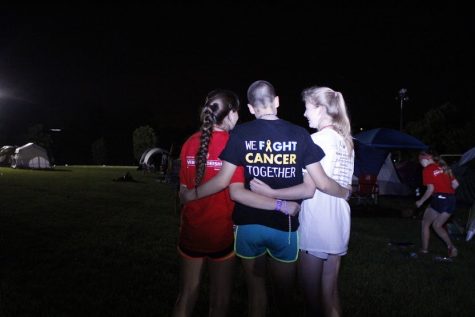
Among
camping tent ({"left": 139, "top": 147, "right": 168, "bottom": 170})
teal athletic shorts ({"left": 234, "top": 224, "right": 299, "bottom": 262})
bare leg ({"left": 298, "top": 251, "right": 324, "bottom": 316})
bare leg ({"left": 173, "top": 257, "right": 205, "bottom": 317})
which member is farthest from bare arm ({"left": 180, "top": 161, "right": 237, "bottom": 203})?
camping tent ({"left": 139, "top": 147, "right": 168, "bottom": 170})

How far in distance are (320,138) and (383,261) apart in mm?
5272

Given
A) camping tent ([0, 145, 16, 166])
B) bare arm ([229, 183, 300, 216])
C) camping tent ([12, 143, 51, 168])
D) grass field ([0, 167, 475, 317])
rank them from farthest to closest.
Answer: camping tent ([0, 145, 16, 166]) < camping tent ([12, 143, 51, 168]) < grass field ([0, 167, 475, 317]) < bare arm ([229, 183, 300, 216])

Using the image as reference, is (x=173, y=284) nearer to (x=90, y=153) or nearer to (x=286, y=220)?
Result: (x=286, y=220)

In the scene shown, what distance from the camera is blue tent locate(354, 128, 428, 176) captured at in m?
19.0

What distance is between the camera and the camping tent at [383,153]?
19047mm

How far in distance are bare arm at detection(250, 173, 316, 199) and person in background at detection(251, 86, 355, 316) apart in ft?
0.66

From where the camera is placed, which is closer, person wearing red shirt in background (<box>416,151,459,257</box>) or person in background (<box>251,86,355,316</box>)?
person in background (<box>251,86,355,316</box>)

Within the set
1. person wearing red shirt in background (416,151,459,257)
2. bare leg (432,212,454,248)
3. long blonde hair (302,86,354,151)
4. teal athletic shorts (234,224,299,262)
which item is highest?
long blonde hair (302,86,354,151)

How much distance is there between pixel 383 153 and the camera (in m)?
20.4

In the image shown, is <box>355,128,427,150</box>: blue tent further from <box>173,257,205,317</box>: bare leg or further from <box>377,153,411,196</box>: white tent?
<box>173,257,205,317</box>: bare leg

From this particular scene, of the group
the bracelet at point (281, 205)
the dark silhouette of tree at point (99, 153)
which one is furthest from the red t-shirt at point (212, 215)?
the dark silhouette of tree at point (99, 153)

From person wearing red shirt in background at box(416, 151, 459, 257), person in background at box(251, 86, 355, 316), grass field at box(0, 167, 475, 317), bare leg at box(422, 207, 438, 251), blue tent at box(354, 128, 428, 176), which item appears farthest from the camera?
blue tent at box(354, 128, 428, 176)

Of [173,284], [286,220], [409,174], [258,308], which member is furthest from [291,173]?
[409,174]

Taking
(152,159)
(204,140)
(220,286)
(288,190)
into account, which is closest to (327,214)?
(288,190)
